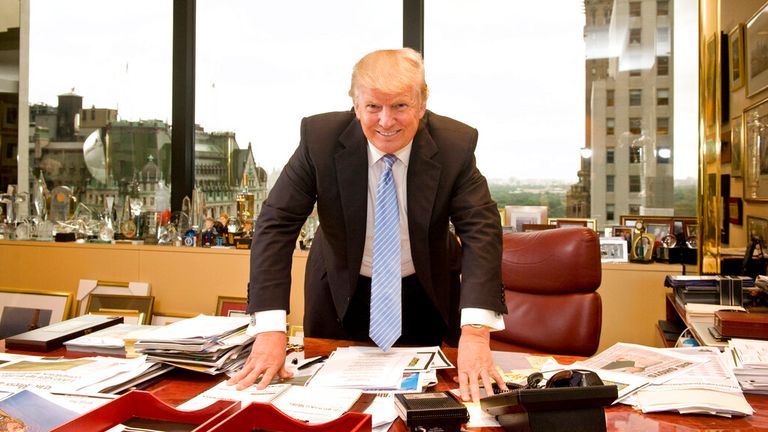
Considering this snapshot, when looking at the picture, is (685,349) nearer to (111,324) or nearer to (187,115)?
(111,324)

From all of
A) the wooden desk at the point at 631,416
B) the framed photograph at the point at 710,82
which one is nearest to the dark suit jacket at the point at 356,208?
the wooden desk at the point at 631,416

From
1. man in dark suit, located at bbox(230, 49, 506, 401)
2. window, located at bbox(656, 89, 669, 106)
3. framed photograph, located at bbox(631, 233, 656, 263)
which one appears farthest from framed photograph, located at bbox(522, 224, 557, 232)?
man in dark suit, located at bbox(230, 49, 506, 401)

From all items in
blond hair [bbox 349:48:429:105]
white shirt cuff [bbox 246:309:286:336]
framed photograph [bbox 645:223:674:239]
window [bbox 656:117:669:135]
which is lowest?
white shirt cuff [bbox 246:309:286:336]

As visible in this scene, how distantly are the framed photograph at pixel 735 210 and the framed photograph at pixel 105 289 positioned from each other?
285cm

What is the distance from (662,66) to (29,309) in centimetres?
363

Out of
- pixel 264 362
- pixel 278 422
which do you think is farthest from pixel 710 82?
pixel 278 422

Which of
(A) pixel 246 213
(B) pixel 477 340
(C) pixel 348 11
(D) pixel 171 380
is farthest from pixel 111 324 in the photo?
(C) pixel 348 11

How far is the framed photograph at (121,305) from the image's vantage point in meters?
3.62

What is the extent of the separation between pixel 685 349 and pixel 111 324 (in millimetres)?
1529

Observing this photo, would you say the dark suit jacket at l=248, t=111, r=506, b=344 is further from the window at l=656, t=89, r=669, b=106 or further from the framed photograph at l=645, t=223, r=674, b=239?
the window at l=656, t=89, r=669, b=106

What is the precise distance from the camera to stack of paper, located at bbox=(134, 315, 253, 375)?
57.8 inches

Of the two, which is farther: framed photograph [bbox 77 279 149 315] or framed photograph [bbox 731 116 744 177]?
framed photograph [bbox 77 279 149 315]

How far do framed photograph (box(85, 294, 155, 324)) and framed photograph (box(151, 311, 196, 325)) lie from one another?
1.2 inches

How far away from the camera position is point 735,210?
2.63 m
